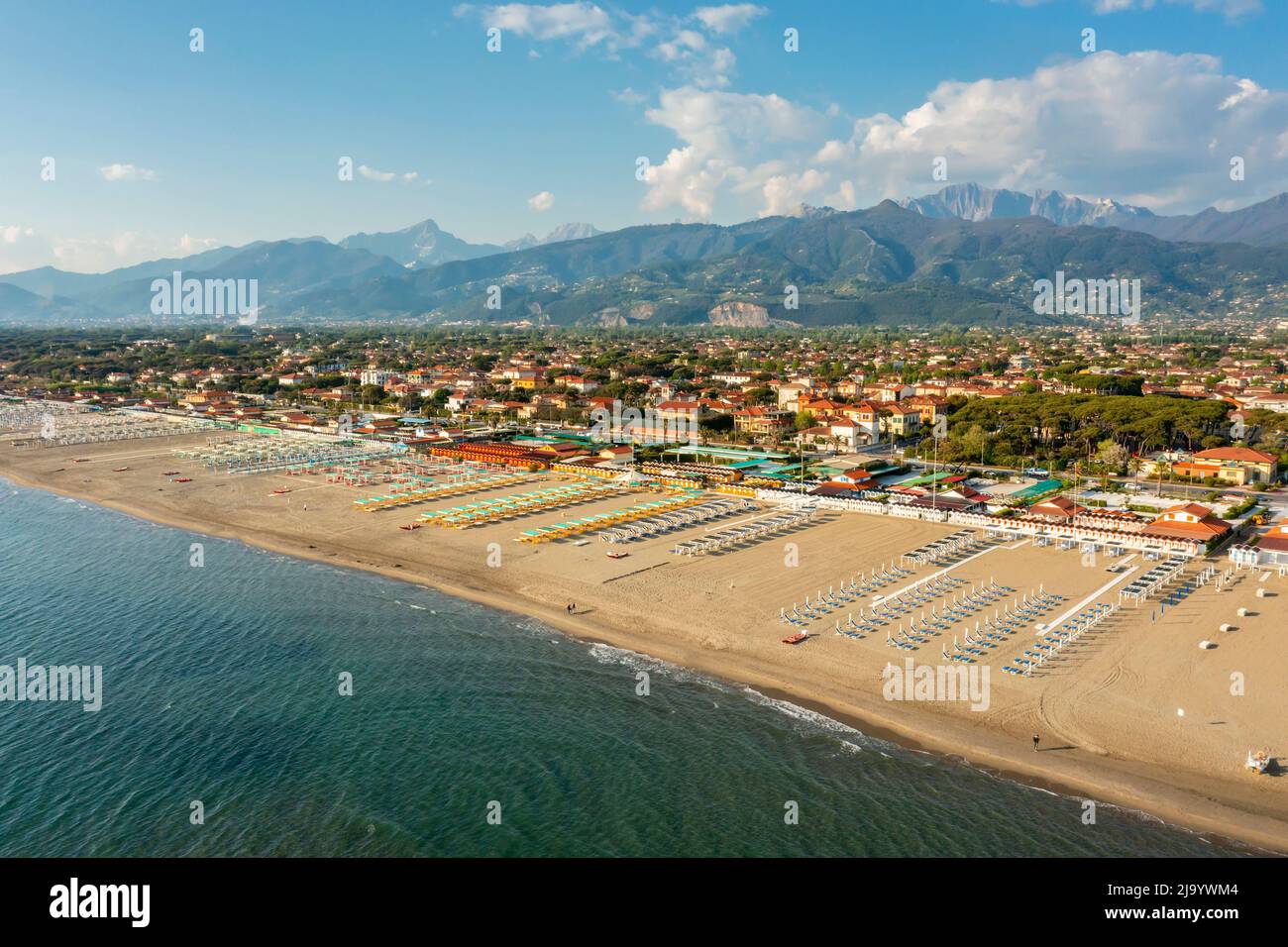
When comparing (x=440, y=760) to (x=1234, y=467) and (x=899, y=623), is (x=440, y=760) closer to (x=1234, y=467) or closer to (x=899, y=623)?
(x=899, y=623)

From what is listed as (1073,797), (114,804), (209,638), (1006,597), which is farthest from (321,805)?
(1006,597)

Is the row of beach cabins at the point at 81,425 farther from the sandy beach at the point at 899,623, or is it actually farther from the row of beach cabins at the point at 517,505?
the row of beach cabins at the point at 517,505

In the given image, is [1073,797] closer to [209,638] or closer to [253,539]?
[209,638]

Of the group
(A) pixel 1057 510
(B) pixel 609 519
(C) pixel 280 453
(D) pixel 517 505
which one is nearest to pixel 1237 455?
(A) pixel 1057 510

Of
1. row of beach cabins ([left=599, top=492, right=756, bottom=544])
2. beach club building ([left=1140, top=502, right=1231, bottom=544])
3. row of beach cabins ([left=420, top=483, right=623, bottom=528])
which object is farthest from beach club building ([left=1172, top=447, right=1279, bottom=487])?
row of beach cabins ([left=420, top=483, right=623, bottom=528])

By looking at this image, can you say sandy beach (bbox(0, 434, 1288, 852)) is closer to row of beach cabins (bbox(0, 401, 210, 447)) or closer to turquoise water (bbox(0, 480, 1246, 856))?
turquoise water (bbox(0, 480, 1246, 856))

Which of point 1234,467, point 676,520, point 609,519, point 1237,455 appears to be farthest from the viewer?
point 1237,455
